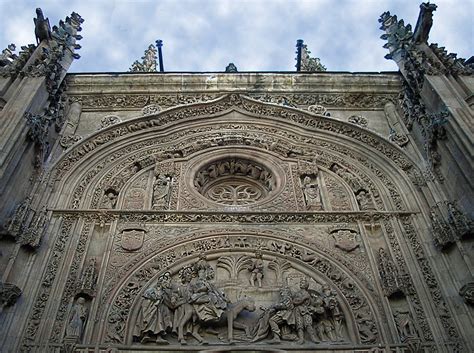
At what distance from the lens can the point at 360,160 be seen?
1095 centimetres

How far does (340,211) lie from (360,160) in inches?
73.3

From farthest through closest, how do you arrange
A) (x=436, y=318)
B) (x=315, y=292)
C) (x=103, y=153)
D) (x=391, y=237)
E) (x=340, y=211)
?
(x=103, y=153) → (x=340, y=211) → (x=391, y=237) → (x=315, y=292) → (x=436, y=318)

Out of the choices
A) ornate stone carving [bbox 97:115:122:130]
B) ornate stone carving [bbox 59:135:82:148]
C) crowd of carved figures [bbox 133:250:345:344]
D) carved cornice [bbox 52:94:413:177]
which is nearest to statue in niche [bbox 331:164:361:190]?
carved cornice [bbox 52:94:413:177]

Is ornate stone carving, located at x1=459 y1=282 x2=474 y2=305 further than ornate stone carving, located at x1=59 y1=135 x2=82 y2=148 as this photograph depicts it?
No

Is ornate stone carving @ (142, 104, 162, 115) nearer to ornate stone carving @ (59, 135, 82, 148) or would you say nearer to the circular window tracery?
ornate stone carving @ (59, 135, 82, 148)

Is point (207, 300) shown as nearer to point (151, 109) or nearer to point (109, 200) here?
point (109, 200)

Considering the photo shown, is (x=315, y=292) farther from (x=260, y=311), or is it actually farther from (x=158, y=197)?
(x=158, y=197)

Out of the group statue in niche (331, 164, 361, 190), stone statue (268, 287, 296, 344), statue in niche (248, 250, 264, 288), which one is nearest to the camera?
stone statue (268, 287, 296, 344)

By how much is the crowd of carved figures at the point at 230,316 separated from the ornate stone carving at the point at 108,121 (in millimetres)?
4743

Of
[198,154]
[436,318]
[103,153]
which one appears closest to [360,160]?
[198,154]

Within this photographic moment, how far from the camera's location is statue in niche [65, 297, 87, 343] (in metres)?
7.10

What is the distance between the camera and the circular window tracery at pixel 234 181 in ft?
35.7

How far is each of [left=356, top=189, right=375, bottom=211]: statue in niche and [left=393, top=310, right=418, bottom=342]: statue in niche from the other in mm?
2575

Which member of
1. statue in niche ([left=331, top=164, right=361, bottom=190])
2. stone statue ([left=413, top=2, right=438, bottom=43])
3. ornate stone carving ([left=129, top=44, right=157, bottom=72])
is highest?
ornate stone carving ([left=129, top=44, right=157, bottom=72])
